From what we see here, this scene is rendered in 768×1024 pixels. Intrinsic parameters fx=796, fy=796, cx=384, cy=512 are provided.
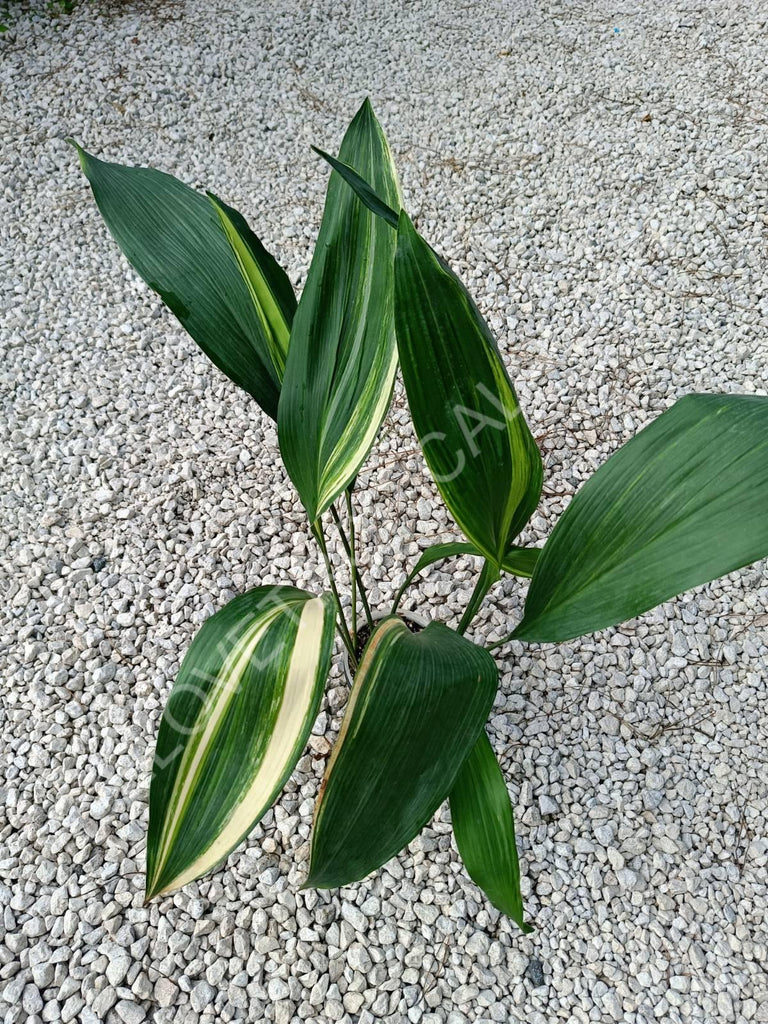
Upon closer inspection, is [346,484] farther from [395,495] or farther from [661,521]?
[395,495]

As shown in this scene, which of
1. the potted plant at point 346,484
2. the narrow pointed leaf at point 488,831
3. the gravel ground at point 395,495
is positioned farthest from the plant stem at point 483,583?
the gravel ground at point 395,495

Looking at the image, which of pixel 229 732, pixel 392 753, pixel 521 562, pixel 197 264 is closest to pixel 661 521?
pixel 521 562

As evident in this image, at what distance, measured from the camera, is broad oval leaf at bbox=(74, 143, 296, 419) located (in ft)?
2.76

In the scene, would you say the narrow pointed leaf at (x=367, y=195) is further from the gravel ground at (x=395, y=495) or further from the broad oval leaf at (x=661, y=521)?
the gravel ground at (x=395, y=495)

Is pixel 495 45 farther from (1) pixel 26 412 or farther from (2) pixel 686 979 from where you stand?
(2) pixel 686 979

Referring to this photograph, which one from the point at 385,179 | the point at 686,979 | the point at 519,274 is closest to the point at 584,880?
the point at 686,979

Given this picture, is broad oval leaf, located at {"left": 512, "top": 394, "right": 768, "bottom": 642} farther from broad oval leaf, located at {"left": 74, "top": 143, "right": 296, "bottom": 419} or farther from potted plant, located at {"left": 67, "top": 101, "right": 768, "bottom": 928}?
broad oval leaf, located at {"left": 74, "top": 143, "right": 296, "bottom": 419}

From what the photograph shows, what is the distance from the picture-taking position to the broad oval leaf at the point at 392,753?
60 cm

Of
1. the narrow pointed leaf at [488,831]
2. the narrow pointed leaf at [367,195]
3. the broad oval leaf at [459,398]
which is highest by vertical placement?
the narrow pointed leaf at [367,195]

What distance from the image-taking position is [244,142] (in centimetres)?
207

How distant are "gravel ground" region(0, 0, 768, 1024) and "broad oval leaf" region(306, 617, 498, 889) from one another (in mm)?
476

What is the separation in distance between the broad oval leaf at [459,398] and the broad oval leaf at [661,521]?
63mm

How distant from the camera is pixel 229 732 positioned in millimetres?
663

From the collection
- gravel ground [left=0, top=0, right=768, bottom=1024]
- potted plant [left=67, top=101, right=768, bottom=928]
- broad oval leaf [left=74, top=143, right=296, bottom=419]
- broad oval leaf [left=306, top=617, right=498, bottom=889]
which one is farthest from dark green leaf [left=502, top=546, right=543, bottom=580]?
gravel ground [left=0, top=0, right=768, bottom=1024]
